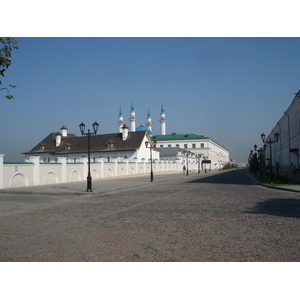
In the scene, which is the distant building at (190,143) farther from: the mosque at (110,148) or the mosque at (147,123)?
the mosque at (110,148)

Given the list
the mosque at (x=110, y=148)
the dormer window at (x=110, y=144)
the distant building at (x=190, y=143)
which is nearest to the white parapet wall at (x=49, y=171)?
the mosque at (x=110, y=148)

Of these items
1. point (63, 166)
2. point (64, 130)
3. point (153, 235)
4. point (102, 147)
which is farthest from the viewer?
point (64, 130)

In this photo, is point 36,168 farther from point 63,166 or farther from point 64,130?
point 64,130

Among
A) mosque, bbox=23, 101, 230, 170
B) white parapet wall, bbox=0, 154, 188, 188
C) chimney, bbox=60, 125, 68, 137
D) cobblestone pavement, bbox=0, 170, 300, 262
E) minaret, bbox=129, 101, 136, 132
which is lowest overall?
cobblestone pavement, bbox=0, 170, 300, 262

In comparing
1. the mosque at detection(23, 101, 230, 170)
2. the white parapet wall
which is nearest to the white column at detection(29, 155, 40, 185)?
the white parapet wall

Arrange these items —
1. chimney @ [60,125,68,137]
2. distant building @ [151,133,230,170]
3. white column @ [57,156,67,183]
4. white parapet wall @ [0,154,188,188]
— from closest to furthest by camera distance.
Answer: white parapet wall @ [0,154,188,188] → white column @ [57,156,67,183] → chimney @ [60,125,68,137] → distant building @ [151,133,230,170]

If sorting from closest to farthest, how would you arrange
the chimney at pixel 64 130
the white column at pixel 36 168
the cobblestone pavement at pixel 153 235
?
the cobblestone pavement at pixel 153 235
the white column at pixel 36 168
the chimney at pixel 64 130

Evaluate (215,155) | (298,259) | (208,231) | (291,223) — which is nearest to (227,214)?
(291,223)

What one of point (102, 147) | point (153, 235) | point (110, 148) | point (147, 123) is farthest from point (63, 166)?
point (147, 123)

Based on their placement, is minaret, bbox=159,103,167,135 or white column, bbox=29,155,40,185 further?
minaret, bbox=159,103,167,135

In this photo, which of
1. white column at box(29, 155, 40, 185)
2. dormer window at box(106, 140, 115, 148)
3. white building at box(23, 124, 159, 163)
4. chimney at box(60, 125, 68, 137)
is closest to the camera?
white column at box(29, 155, 40, 185)

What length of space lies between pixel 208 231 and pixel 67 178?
24.0 meters

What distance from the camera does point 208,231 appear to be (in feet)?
25.2

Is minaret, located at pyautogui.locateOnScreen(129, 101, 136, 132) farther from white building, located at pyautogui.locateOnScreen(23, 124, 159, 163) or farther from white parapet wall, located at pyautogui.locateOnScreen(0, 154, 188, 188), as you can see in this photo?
white parapet wall, located at pyautogui.locateOnScreen(0, 154, 188, 188)
